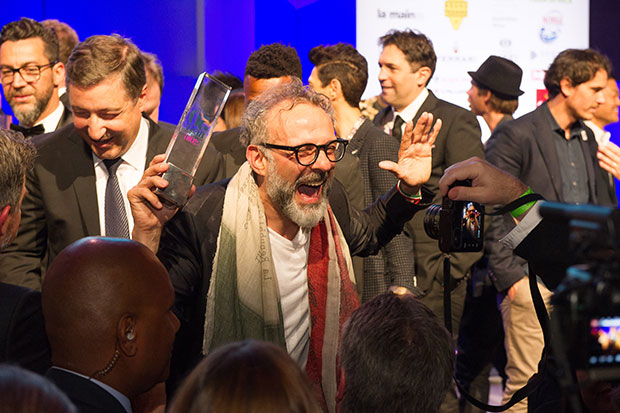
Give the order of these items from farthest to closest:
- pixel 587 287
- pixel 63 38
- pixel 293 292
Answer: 1. pixel 63 38
2. pixel 293 292
3. pixel 587 287

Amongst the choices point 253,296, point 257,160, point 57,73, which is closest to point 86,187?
point 257,160

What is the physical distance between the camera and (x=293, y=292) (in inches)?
104

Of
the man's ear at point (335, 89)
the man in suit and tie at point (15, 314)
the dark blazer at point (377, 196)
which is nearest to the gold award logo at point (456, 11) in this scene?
the man's ear at point (335, 89)

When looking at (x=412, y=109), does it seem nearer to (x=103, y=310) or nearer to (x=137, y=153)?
(x=137, y=153)

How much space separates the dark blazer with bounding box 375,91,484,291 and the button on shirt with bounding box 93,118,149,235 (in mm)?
1790

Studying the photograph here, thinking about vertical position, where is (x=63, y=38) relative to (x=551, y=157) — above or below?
above

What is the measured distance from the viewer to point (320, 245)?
109 inches

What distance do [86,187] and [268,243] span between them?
0.78 meters

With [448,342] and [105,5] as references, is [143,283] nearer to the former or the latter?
[448,342]

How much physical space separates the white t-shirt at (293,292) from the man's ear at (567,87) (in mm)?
2439

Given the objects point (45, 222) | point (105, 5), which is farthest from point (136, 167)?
point (105, 5)

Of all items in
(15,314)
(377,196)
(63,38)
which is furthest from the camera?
(63,38)

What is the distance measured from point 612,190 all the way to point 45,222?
3288 millimetres

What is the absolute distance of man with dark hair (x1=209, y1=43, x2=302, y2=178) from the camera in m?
3.76
